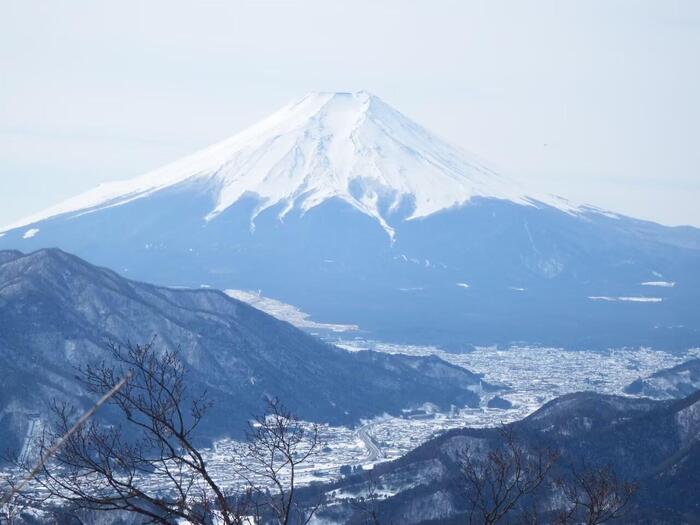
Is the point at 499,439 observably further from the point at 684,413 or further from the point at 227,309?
the point at 227,309

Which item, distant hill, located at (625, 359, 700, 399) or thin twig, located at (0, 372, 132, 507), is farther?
distant hill, located at (625, 359, 700, 399)

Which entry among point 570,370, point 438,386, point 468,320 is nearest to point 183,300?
point 438,386

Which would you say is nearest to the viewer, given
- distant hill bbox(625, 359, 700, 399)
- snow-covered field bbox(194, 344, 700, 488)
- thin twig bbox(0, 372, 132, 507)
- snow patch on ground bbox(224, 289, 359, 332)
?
thin twig bbox(0, 372, 132, 507)

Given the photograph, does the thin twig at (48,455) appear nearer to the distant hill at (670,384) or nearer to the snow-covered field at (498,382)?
the snow-covered field at (498,382)

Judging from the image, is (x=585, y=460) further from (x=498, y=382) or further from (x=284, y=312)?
(x=284, y=312)

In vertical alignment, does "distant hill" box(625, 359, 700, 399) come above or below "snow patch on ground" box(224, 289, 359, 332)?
above

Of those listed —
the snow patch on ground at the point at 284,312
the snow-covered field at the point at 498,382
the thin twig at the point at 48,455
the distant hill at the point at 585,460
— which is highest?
the thin twig at the point at 48,455

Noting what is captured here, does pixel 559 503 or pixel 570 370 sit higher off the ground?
pixel 559 503

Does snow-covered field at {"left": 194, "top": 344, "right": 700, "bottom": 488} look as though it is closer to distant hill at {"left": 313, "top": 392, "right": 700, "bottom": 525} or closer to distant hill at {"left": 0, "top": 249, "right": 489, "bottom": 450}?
distant hill at {"left": 0, "top": 249, "right": 489, "bottom": 450}

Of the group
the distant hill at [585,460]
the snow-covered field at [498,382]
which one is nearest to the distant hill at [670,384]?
the snow-covered field at [498,382]

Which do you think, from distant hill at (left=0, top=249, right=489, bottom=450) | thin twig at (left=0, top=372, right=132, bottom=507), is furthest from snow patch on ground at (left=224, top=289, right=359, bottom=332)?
thin twig at (left=0, top=372, right=132, bottom=507)

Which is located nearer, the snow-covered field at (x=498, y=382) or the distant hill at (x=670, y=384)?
the snow-covered field at (x=498, y=382)
